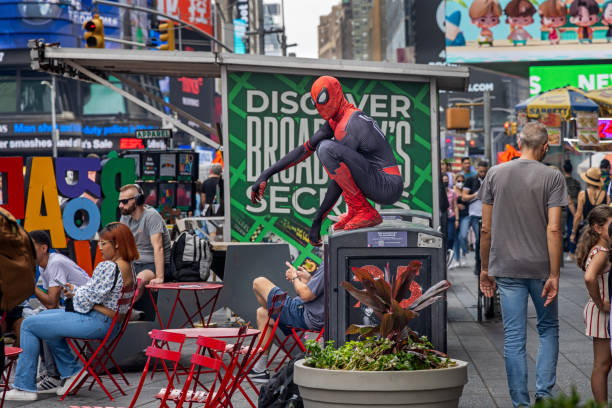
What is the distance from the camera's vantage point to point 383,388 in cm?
513

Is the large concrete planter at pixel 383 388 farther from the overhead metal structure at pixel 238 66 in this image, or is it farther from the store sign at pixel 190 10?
the store sign at pixel 190 10

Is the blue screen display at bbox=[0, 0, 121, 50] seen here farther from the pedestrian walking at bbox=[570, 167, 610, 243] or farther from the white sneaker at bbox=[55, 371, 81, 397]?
the white sneaker at bbox=[55, 371, 81, 397]

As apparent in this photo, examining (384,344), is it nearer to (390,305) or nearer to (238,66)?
(390,305)

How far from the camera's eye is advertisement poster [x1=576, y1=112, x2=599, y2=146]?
17141 millimetres

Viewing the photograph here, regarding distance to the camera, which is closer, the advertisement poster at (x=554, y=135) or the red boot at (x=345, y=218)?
the red boot at (x=345, y=218)

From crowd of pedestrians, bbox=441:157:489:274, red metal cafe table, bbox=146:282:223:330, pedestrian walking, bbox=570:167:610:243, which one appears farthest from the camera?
pedestrian walking, bbox=570:167:610:243

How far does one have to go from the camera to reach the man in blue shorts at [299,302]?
7.91 m

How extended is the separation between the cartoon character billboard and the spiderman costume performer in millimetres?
43244

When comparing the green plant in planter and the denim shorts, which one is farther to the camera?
the denim shorts

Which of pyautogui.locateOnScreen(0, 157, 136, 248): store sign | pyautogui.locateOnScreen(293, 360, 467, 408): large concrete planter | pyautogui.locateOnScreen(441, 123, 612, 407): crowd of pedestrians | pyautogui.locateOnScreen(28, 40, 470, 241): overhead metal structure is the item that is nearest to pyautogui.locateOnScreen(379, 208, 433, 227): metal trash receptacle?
pyautogui.locateOnScreen(28, 40, 470, 241): overhead metal structure

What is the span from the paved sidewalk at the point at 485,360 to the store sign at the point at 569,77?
3157 centimetres

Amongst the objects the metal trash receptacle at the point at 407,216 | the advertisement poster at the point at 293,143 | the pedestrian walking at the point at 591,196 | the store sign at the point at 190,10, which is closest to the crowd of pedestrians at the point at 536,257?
the metal trash receptacle at the point at 407,216

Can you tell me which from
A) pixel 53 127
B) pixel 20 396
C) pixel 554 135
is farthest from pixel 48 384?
pixel 53 127

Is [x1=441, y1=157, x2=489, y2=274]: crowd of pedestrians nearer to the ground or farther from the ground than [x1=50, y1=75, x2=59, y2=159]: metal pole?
nearer to the ground
